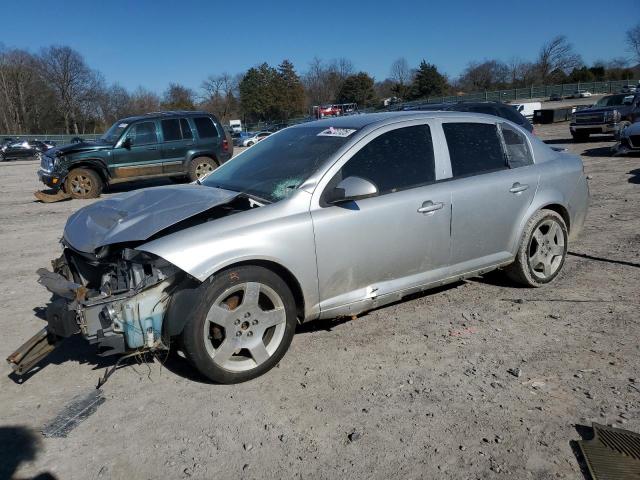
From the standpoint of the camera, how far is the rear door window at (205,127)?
13664mm

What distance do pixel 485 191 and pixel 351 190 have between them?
1.44 metres

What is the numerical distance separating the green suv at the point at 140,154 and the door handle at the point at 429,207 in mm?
10317

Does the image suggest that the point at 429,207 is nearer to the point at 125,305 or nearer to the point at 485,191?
the point at 485,191

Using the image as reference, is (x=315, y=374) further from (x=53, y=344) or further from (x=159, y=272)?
(x=53, y=344)

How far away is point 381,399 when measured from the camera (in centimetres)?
325

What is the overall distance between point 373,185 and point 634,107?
18273mm

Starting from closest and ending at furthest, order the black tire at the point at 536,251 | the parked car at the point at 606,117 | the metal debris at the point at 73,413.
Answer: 1. the metal debris at the point at 73,413
2. the black tire at the point at 536,251
3. the parked car at the point at 606,117

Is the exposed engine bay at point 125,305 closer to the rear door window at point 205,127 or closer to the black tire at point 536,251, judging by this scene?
the black tire at point 536,251

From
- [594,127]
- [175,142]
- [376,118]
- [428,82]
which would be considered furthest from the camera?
[428,82]

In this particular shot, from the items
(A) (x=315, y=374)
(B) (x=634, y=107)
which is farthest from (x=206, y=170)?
(B) (x=634, y=107)

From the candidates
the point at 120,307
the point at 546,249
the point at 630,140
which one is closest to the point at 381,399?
the point at 120,307

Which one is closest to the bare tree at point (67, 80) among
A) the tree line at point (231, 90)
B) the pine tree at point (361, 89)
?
the tree line at point (231, 90)

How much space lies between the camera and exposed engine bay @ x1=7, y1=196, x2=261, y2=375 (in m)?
3.21

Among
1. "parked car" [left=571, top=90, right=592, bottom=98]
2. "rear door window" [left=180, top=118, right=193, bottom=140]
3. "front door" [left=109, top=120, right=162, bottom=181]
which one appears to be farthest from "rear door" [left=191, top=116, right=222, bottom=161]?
"parked car" [left=571, top=90, right=592, bottom=98]
